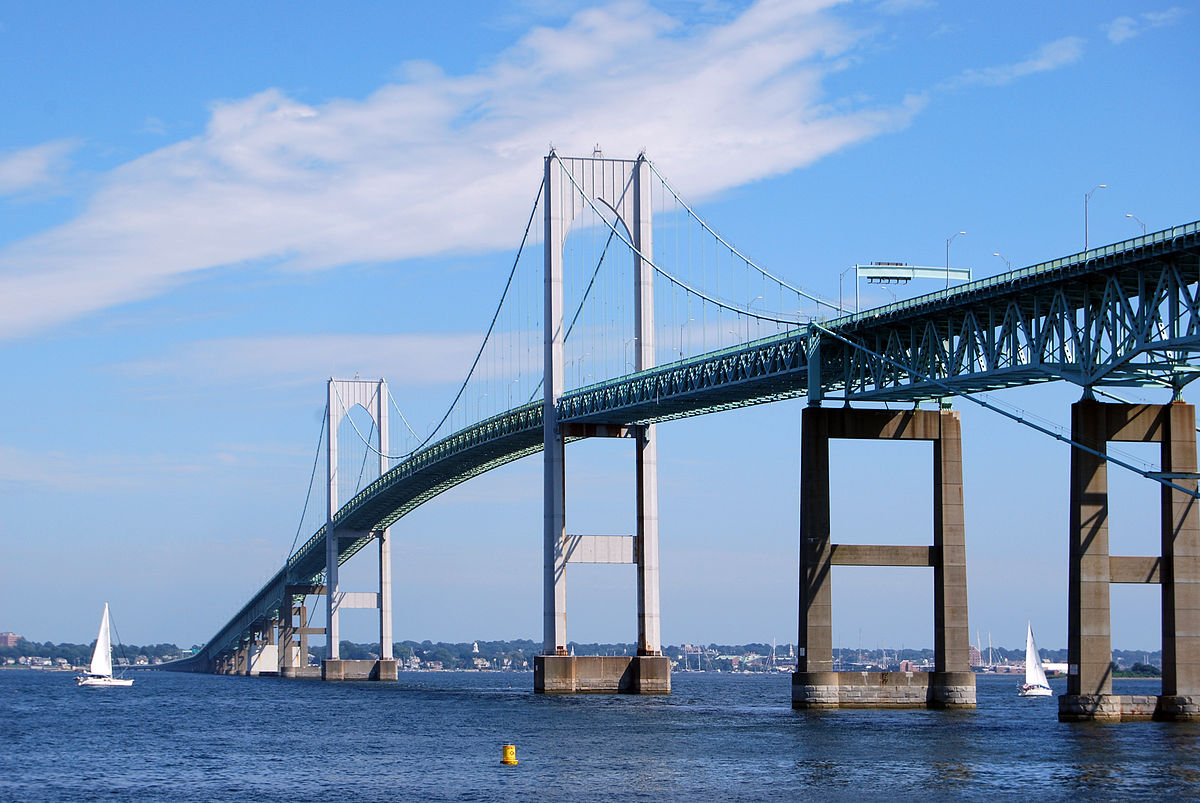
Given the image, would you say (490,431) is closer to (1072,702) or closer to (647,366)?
(647,366)

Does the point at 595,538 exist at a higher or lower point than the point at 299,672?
higher

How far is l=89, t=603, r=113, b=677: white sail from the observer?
136 m

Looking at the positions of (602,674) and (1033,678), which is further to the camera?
(1033,678)

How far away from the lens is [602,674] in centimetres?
7381

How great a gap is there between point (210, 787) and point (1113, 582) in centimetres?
2474

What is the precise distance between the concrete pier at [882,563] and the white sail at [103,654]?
87.9 metres

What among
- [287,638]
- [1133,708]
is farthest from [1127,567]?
[287,638]

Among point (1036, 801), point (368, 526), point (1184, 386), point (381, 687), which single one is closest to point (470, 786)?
point (1036, 801)

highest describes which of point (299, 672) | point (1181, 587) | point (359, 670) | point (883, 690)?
point (1181, 587)

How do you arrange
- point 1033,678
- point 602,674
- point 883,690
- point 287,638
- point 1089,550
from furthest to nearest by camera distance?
point 287,638
point 1033,678
point 602,674
point 883,690
point 1089,550

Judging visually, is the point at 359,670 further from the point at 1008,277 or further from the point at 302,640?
the point at 1008,277

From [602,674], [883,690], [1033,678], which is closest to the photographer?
[883,690]

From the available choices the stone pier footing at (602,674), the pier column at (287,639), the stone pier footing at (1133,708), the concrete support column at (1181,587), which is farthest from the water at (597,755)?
the pier column at (287,639)

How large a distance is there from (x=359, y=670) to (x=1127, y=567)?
8426 cm
